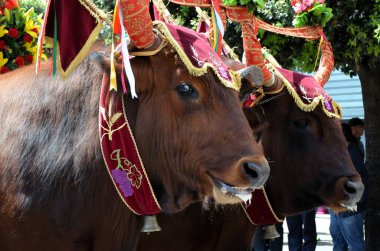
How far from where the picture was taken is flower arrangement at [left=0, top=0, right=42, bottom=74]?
5.29 metres

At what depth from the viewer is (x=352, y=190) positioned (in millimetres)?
5195

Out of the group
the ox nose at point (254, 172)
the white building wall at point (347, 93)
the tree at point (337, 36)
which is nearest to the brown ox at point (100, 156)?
the ox nose at point (254, 172)

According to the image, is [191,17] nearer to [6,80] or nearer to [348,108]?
[6,80]

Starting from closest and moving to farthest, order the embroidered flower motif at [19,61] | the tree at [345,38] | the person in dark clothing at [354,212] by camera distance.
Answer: the embroidered flower motif at [19,61] → the tree at [345,38] → the person in dark clothing at [354,212]

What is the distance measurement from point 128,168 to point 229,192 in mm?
582

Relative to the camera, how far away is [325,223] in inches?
672

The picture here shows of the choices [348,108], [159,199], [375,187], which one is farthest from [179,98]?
[348,108]

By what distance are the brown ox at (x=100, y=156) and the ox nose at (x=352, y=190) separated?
5.21 ft

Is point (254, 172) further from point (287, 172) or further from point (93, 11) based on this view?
point (287, 172)

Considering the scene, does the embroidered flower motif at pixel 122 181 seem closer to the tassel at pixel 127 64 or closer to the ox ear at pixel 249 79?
the tassel at pixel 127 64

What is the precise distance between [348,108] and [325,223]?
13.9ft

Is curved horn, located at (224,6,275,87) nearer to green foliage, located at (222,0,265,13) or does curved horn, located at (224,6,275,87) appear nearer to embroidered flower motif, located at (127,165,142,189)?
green foliage, located at (222,0,265,13)

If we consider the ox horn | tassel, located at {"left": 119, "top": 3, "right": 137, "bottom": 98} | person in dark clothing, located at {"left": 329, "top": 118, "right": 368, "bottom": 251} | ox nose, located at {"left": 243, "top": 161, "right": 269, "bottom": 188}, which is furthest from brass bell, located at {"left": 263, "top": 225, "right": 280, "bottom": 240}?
person in dark clothing, located at {"left": 329, "top": 118, "right": 368, "bottom": 251}

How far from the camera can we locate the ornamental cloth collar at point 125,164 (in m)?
3.89
